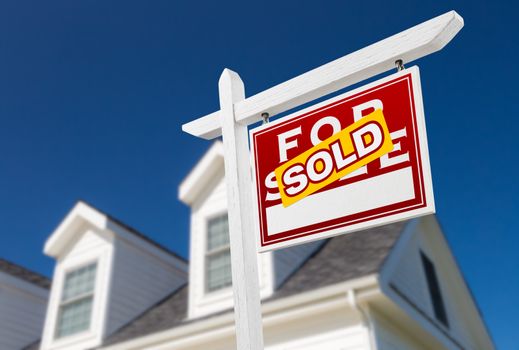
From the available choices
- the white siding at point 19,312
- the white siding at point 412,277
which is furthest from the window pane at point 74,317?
the white siding at point 412,277

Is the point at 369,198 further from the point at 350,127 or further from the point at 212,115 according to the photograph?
the point at 212,115

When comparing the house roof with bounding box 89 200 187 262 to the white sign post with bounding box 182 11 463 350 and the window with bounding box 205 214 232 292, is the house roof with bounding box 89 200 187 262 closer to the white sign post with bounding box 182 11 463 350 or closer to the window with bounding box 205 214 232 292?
the window with bounding box 205 214 232 292

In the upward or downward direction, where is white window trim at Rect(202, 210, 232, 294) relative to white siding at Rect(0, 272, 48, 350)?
downward

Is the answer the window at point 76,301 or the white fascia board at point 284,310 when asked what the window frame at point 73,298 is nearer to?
the window at point 76,301

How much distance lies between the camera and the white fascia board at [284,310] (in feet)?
26.6

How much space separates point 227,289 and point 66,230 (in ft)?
15.2

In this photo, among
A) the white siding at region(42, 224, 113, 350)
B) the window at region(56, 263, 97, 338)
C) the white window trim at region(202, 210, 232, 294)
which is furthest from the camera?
the window at region(56, 263, 97, 338)

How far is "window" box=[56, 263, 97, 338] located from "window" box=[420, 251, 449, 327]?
678 cm

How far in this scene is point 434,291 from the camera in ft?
37.8

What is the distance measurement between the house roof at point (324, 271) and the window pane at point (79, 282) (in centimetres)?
131

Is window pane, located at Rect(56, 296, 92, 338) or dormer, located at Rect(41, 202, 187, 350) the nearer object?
dormer, located at Rect(41, 202, 187, 350)

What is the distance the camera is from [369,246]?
9.66 m

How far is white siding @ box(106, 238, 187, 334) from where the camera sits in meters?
11.7

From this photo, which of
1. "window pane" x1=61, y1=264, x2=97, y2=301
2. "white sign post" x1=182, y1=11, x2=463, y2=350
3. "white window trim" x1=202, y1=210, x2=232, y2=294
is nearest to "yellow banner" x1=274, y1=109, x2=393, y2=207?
"white sign post" x1=182, y1=11, x2=463, y2=350
